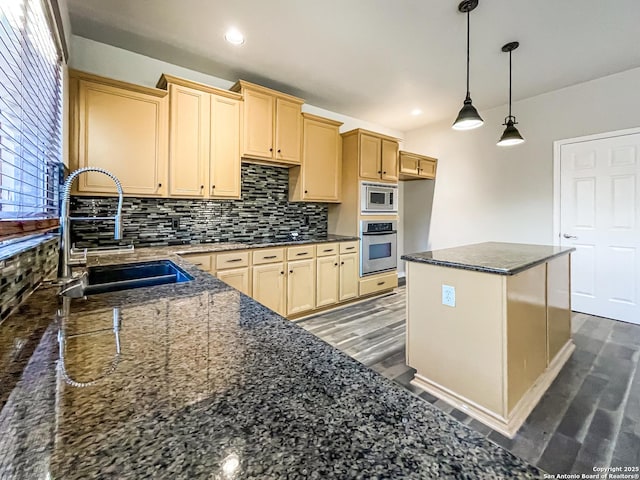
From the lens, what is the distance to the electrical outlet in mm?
1830

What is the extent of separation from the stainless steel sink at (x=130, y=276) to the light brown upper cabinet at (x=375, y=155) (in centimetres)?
262

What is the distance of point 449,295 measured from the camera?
6.07 ft

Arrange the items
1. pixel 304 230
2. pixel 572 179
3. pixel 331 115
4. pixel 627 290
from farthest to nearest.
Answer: pixel 331 115 → pixel 304 230 → pixel 572 179 → pixel 627 290

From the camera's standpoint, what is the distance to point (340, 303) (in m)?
3.70

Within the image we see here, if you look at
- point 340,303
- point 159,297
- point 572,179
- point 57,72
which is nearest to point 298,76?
point 57,72

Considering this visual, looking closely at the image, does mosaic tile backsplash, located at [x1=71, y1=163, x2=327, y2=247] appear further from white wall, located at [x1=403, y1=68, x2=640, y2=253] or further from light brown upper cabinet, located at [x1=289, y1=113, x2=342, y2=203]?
white wall, located at [x1=403, y1=68, x2=640, y2=253]

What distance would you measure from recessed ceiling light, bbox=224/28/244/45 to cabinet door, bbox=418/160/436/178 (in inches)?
122

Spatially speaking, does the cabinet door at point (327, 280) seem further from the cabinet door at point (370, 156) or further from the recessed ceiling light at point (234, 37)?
the recessed ceiling light at point (234, 37)

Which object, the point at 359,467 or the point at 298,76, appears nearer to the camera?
the point at 359,467

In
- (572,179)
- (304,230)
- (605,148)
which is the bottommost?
(304,230)

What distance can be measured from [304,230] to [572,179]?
3.36m

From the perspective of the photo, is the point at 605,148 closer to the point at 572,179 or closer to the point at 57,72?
the point at 572,179

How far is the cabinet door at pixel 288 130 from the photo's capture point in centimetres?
329

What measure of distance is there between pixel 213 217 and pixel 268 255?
2.62 feet
